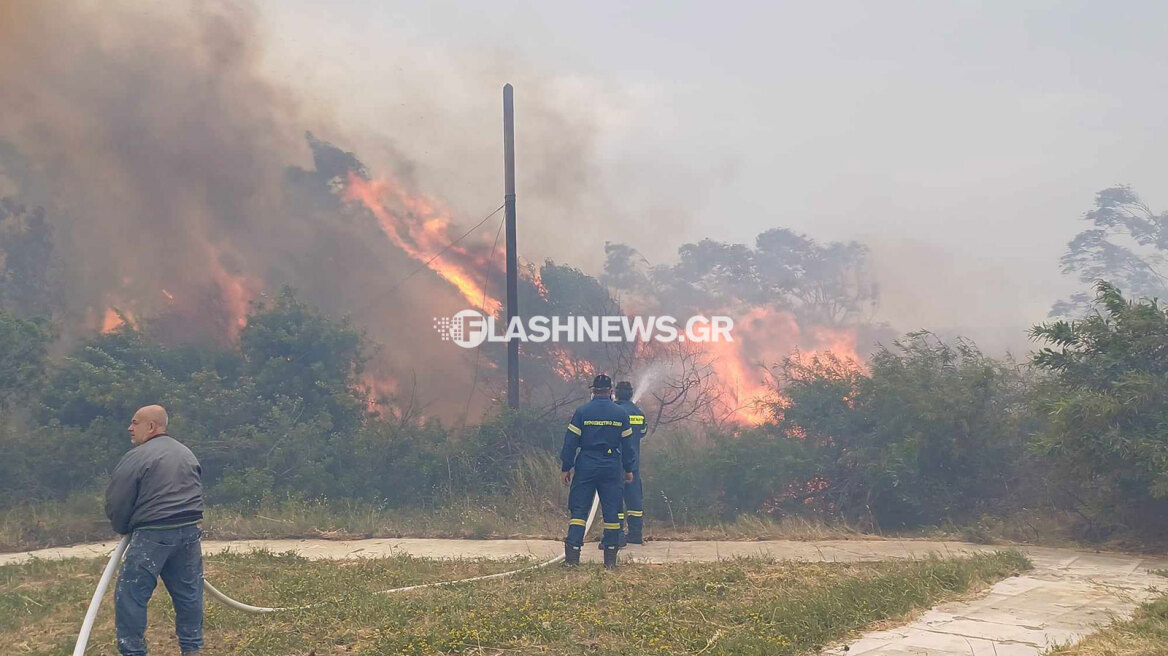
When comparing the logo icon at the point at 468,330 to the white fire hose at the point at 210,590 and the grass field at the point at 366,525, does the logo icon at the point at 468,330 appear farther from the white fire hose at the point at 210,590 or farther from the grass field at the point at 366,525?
the white fire hose at the point at 210,590

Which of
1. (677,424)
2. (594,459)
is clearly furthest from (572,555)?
(677,424)

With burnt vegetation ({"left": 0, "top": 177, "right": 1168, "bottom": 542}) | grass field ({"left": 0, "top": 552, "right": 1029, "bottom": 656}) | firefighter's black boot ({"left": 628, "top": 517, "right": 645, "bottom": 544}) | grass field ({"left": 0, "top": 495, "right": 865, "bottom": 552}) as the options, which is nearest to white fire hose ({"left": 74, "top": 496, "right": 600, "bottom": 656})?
grass field ({"left": 0, "top": 552, "right": 1029, "bottom": 656})

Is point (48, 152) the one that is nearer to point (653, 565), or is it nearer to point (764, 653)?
point (653, 565)

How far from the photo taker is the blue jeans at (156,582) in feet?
19.2

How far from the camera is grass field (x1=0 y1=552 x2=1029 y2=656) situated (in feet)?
20.2

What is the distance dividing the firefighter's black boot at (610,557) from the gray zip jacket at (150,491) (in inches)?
172

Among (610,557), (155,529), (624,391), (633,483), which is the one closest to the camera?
(155,529)

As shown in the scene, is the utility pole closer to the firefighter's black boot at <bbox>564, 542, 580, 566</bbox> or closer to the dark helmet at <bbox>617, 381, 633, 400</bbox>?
the dark helmet at <bbox>617, 381, 633, 400</bbox>

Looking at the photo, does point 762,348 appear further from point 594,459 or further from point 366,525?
point 594,459

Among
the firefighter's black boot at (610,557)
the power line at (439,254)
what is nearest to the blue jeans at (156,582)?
the firefighter's black boot at (610,557)

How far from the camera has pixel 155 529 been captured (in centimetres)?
596

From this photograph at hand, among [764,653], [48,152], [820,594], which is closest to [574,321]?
[48,152]

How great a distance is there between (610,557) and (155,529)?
15.3 feet

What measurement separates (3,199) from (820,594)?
2081 centimetres
